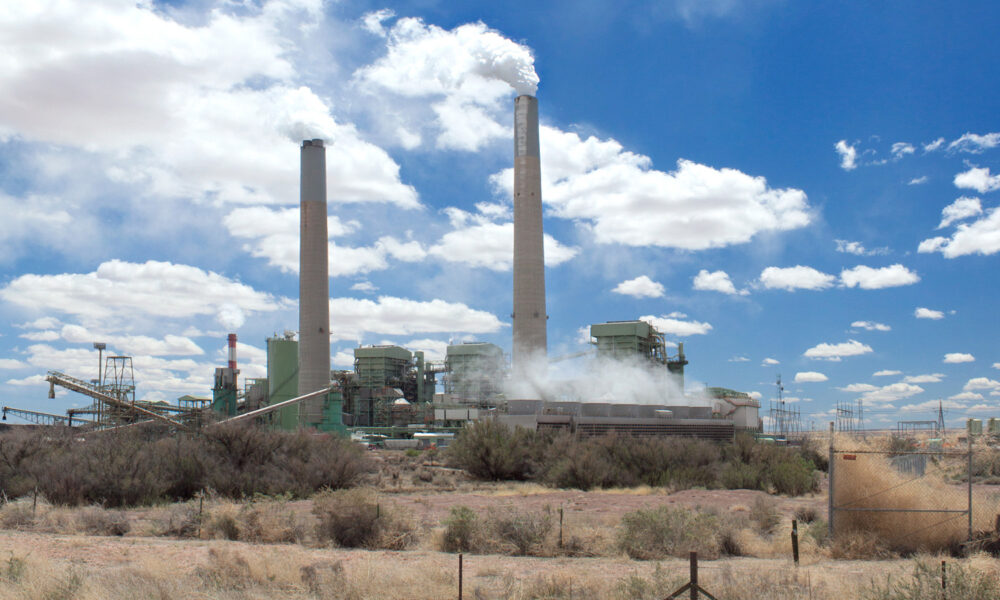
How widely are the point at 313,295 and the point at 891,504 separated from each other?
227ft

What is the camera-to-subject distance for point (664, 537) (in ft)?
57.7

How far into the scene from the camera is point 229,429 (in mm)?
34000

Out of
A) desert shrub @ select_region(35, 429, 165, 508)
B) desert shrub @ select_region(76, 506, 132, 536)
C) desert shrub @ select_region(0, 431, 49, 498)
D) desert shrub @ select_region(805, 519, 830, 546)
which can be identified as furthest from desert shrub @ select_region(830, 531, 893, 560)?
desert shrub @ select_region(0, 431, 49, 498)

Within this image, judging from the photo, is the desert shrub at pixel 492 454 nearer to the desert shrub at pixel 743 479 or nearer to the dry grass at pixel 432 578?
the desert shrub at pixel 743 479

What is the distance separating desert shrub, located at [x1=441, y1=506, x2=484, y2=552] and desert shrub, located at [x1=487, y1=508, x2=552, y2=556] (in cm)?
35

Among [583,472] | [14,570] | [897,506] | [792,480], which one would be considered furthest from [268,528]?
[792,480]

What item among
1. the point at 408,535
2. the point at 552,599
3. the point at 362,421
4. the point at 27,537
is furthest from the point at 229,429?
the point at 362,421

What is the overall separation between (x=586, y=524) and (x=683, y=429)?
45.7m

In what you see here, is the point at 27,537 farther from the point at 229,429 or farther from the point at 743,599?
the point at 743,599

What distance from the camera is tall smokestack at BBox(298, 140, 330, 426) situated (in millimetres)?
80875

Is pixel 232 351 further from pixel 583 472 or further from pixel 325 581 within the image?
pixel 325 581

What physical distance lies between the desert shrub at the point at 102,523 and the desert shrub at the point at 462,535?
28.0ft

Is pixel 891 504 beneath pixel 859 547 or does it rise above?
above

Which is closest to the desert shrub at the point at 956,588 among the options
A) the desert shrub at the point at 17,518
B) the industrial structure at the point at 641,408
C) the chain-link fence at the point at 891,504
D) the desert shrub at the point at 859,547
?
the chain-link fence at the point at 891,504
